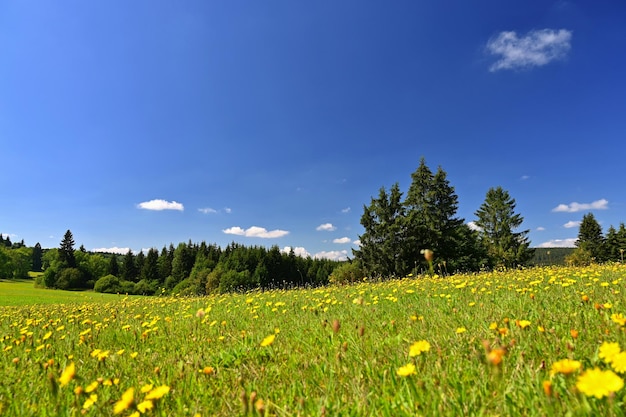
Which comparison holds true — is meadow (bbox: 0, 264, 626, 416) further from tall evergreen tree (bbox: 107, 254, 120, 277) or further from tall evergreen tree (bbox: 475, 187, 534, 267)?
tall evergreen tree (bbox: 107, 254, 120, 277)

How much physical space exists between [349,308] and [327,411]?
3.21m

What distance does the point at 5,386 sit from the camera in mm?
2762

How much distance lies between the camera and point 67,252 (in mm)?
87312

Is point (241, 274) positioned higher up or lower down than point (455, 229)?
lower down

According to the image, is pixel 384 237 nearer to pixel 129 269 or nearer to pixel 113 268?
pixel 129 269

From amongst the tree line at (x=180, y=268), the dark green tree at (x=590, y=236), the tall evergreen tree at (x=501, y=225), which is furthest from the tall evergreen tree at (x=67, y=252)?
the dark green tree at (x=590, y=236)

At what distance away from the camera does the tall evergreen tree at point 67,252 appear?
8562cm

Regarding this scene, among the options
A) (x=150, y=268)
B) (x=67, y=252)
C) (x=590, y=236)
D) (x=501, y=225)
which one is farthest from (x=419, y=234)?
(x=67, y=252)

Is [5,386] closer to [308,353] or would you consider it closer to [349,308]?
[308,353]

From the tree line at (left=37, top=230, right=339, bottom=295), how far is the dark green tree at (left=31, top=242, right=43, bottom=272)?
5440 centimetres

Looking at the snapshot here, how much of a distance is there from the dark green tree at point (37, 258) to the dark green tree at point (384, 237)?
511 feet

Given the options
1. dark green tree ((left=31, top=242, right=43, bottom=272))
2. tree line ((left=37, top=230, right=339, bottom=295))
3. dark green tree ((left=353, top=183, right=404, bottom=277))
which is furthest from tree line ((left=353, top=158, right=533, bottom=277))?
dark green tree ((left=31, top=242, right=43, bottom=272))

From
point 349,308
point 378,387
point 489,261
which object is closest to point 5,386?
point 378,387

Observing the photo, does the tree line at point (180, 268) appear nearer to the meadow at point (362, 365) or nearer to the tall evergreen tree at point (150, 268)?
the tall evergreen tree at point (150, 268)
